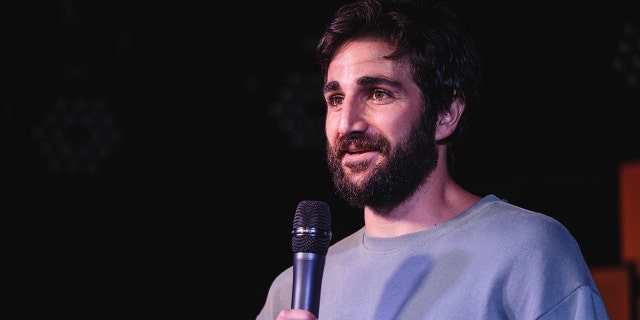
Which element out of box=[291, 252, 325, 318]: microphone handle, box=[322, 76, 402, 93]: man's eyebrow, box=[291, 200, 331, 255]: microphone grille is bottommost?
box=[291, 252, 325, 318]: microphone handle

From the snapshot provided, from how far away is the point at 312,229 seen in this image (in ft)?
4.87

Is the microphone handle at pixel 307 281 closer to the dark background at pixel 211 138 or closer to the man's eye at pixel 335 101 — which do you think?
the man's eye at pixel 335 101

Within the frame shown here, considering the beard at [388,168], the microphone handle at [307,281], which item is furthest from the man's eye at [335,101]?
the microphone handle at [307,281]

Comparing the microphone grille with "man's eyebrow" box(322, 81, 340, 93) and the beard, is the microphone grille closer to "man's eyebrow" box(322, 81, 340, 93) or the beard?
the beard

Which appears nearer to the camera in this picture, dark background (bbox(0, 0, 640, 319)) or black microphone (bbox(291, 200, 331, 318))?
black microphone (bbox(291, 200, 331, 318))

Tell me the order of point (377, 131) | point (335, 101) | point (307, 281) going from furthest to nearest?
point (335, 101), point (377, 131), point (307, 281)

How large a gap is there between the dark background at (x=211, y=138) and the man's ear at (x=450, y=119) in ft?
7.84

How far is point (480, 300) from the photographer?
1526 millimetres

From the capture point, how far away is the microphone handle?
4.56ft

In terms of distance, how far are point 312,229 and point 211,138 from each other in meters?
3.79

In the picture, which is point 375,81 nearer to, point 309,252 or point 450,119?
point 450,119

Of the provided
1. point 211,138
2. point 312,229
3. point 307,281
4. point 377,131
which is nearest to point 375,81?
point 377,131

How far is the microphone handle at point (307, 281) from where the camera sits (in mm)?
1390

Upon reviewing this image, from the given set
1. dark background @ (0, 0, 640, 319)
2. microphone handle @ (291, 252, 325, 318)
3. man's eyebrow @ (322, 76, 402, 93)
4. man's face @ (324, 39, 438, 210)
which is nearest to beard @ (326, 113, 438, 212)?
man's face @ (324, 39, 438, 210)
